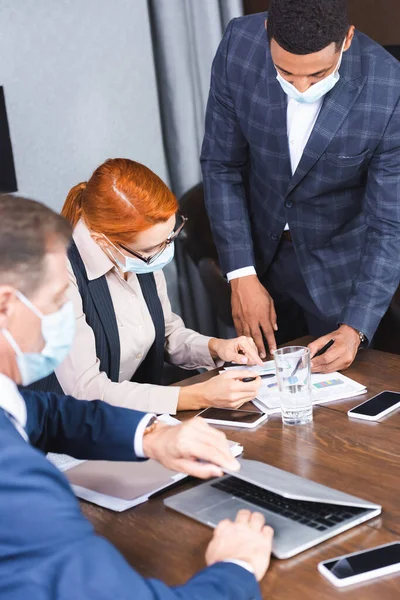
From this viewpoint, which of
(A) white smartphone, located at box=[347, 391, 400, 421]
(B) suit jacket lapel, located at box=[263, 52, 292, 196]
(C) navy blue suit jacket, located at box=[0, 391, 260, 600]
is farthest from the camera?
(B) suit jacket lapel, located at box=[263, 52, 292, 196]

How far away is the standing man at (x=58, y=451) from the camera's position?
3.18 ft

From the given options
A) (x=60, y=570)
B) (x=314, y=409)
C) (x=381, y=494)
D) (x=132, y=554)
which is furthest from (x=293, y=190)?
(x=60, y=570)

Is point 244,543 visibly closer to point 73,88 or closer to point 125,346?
point 125,346

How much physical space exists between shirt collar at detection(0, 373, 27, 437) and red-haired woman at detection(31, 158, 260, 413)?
2.28ft

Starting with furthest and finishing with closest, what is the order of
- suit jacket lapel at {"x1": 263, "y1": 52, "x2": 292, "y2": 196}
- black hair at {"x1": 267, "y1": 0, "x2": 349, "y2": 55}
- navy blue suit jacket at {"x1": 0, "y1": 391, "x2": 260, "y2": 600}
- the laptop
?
1. suit jacket lapel at {"x1": 263, "y1": 52, "x2": 292, "y2": 196}
2. black hair at {"x1": 267, "y1": 0, "x2": 349, "y2": 55}
3. the laptop
4. navy blue suit jacket at {"x1": 0, "y1": 391, "x2": 260, "y2": 600}

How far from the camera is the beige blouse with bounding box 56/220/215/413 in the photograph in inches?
73.2

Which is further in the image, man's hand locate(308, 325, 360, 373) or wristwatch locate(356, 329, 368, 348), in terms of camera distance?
wristwatch locate(356, 329, 368, 348)

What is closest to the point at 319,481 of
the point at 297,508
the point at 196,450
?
the point at 297,508

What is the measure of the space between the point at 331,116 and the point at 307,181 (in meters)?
0.21

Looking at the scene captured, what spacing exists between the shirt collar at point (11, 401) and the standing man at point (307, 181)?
3.23ft

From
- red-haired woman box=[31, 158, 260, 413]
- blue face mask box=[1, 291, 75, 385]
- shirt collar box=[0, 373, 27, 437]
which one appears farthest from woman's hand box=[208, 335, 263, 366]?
shirt collar box=[0, 373, 27, 437]

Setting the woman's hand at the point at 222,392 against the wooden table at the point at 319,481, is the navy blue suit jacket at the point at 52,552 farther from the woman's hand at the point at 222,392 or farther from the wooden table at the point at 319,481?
the woman's hand at the point at 222,392

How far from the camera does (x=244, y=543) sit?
1.16 metres

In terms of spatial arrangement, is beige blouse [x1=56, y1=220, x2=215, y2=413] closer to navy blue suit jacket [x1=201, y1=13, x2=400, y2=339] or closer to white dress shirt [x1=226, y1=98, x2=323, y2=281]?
navy blue suit jacket [x1=201, y1=13, x2=400, y2=339]
